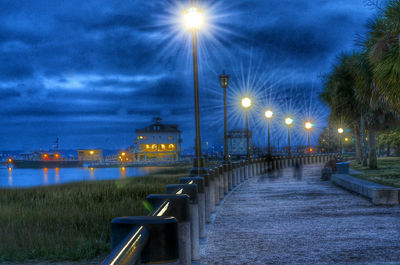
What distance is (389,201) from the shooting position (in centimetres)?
1303

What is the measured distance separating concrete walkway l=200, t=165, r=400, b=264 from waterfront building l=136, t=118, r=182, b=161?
114 metres

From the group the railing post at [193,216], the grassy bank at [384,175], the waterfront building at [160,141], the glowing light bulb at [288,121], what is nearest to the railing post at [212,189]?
the railing post at [193,216]

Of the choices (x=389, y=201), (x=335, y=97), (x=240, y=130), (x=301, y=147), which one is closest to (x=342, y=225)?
(x=389, y=201)

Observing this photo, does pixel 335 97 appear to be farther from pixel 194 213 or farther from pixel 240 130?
pixel 240 130

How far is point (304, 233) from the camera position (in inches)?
370

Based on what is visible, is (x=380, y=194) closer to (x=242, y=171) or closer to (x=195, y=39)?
(x=195, y=39)

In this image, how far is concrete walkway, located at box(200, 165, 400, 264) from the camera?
7.43 m

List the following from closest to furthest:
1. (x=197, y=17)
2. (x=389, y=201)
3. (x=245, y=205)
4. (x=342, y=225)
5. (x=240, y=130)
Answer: (x=342, y=225)
(x=389, y=201)
(x=245, y=205)
(x=197, y=17)
(x=240, y=130)

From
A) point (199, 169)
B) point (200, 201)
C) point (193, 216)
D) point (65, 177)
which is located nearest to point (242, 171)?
point (199, 169)

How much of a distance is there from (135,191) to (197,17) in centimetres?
1075

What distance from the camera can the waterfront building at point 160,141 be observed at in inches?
5074

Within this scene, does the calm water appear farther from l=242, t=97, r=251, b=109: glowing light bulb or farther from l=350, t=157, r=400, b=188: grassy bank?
l=350, t=157, r=400, b=188: grassy bank

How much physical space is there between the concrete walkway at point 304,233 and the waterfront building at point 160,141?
11397 cm

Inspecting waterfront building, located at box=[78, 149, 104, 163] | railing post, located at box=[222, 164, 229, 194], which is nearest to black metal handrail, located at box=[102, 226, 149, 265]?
railing post, located at box=[222, 164, 229, 194]
